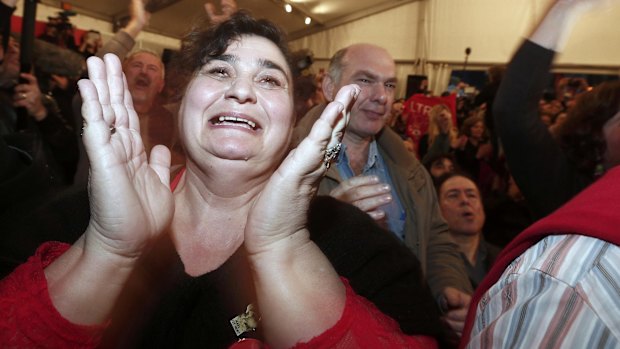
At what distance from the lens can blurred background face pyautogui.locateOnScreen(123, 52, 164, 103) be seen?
2.56 meters

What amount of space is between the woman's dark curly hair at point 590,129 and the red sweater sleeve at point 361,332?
0.98m

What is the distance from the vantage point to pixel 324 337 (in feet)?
3.00

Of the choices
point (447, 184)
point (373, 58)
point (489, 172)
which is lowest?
point (489, 172)

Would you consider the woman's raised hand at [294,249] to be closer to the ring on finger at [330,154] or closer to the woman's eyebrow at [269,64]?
the ring on finger at [330,154]

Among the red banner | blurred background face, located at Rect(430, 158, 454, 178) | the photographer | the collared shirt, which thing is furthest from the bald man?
the red banner

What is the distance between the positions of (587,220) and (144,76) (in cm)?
254

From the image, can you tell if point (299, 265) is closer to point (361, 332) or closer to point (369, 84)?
point (361, 332)

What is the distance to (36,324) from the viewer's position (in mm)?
922

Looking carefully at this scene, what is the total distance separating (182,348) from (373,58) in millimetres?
1674

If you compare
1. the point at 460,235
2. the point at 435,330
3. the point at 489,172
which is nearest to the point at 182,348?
the point at 435,330

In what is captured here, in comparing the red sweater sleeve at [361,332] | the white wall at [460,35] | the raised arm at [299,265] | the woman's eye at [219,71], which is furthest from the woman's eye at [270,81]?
the white wall at [460,35]

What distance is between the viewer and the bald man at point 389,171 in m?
1.95

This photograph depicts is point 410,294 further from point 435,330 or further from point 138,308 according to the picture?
point 138,308

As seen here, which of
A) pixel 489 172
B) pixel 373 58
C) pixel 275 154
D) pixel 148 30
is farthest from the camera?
pixel 148 30
